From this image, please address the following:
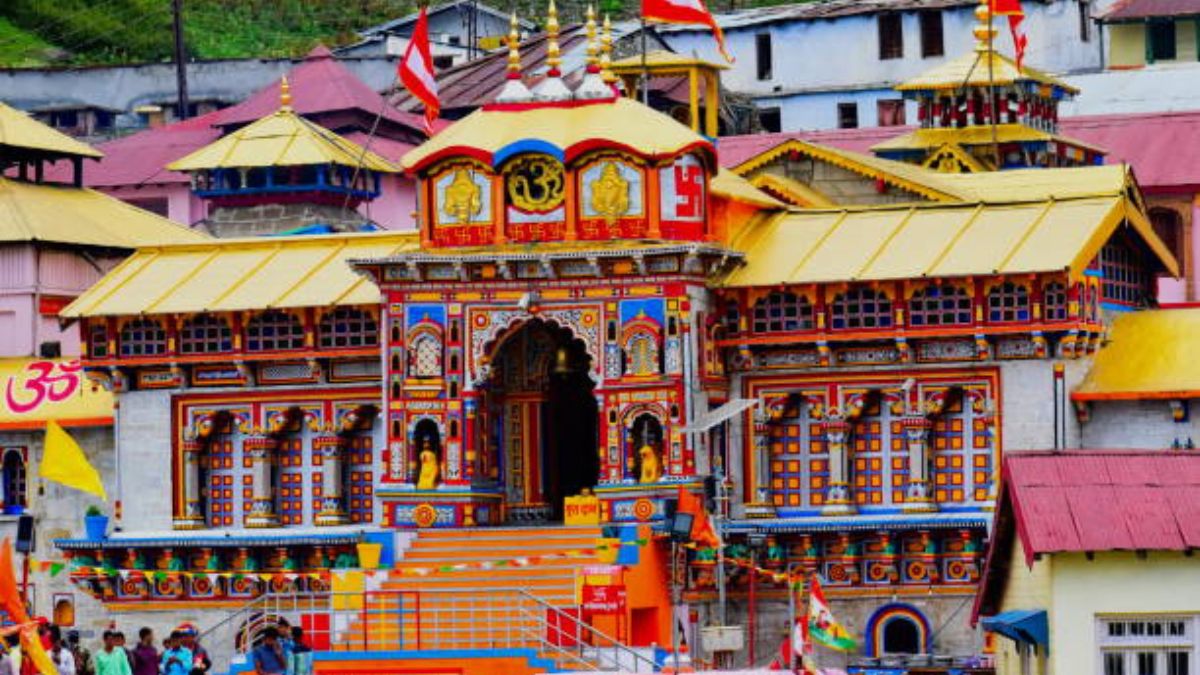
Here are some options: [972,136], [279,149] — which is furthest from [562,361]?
[279,149]

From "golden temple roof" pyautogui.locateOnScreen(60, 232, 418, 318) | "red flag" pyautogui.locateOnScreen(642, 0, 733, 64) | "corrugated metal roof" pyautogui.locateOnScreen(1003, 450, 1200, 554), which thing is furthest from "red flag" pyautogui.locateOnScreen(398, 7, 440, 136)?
"corrugated metal roof" pyautogui.locateOnScreen(1003, 450, 1200, 554)

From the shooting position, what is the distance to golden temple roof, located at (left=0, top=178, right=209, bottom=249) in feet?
256

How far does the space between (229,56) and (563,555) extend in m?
66.1

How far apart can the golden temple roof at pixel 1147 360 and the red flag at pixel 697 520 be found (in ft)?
18.5

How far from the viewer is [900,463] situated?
64375 mm

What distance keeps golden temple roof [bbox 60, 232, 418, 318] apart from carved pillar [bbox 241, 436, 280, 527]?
7.51ft

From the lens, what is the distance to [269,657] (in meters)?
58.4

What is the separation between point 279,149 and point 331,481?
65.6 ft

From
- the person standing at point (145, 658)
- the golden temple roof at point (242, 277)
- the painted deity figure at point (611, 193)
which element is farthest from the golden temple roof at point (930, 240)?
the person standing at point (145, 658)

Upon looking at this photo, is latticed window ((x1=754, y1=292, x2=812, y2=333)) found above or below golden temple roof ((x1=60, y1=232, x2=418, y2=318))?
below

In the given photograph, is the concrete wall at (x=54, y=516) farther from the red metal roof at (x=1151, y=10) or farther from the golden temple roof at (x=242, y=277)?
the red metal roof at (x=1151, y=10)

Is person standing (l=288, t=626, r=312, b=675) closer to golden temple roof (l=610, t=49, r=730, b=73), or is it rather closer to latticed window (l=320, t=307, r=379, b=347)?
latticed window (l=320, t=307, r=379, b=347)

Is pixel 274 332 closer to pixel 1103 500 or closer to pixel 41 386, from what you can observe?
pixel 41 386

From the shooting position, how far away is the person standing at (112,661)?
56.7m
